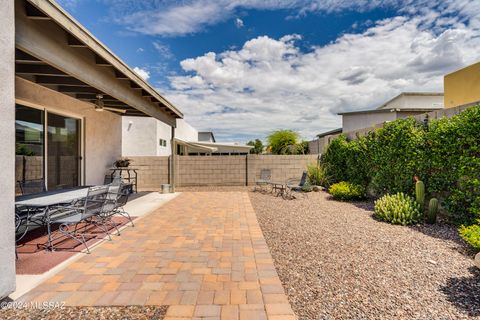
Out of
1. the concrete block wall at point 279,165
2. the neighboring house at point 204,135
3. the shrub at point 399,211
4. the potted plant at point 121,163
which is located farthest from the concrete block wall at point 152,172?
the neighboring house at point 204,135

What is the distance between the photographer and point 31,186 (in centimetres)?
583

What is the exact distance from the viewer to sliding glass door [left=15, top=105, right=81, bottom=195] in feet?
19.1

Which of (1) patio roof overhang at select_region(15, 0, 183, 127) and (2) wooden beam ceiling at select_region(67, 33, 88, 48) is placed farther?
(2) wooden beam ceiling at select_region(67, 33, 88, 48)

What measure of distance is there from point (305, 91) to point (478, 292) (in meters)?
17.8

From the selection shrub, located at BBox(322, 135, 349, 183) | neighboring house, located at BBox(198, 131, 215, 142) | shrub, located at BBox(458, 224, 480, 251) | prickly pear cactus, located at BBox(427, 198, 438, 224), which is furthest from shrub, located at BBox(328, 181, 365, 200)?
neighboring house, located at BBox(198, 131, 215, 142)

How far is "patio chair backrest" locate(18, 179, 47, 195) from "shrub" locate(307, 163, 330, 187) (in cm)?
1011

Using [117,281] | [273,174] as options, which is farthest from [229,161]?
[117,281]

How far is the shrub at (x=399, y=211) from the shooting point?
550 centimetres

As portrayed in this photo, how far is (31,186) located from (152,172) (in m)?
6.63

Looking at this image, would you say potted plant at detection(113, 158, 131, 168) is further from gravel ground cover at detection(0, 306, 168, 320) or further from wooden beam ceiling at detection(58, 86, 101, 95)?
gravel ground cover at detection(0, 306, 168, 320)

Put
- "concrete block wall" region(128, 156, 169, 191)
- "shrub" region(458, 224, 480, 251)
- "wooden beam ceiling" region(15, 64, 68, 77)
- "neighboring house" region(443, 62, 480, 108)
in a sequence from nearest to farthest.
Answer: "shrub" region(458, 224, 480, 251), "wooden beam ceiling" region(15, 64, 68, 77), "neighboring house" region(443, 62, 480, 108), "concrete block wall" region(128, 156, 169, 191)

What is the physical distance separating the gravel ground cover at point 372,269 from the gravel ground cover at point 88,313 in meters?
1.43

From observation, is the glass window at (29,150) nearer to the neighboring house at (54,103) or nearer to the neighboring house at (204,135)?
the neighboring house at (54,103)

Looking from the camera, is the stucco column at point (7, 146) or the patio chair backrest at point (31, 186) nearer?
the stucco column at point (7, 146)
